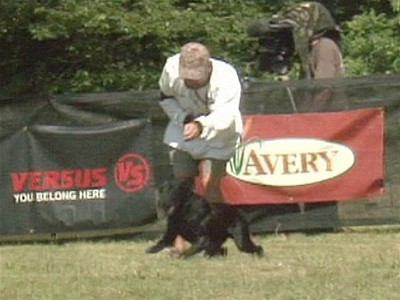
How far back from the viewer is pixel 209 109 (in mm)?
10031

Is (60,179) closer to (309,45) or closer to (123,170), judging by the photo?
(123,170)

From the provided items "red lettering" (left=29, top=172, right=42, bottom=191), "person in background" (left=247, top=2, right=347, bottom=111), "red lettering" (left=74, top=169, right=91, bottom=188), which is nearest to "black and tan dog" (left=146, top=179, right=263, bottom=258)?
"red lettering" (left=74, top=169, right=91, bottom=188)

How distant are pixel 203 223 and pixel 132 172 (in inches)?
105

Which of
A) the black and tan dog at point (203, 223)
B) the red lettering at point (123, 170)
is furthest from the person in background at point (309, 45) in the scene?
the black and tan dog at point (203, 223)

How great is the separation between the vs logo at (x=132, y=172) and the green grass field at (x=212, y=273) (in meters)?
0.93

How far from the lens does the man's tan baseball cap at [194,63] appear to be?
32.1ft

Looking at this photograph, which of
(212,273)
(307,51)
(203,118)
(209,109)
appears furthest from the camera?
(307,51)

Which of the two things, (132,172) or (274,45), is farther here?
(274,45)

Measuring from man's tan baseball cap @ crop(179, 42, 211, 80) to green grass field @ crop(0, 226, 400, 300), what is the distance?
128 cm

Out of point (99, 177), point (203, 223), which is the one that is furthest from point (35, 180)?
point (203, 223)

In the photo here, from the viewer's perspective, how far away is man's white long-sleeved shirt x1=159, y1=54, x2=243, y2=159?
978cm

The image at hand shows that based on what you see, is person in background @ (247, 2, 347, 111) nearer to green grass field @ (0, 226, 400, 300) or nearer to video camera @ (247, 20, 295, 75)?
video camera @ (247, 20, 295, 75)

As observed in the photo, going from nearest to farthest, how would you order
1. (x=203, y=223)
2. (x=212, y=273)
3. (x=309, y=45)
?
(x=212, y=273), (x=203, y=223), (x=309, y=45)

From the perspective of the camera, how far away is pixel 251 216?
13023 millimetres
